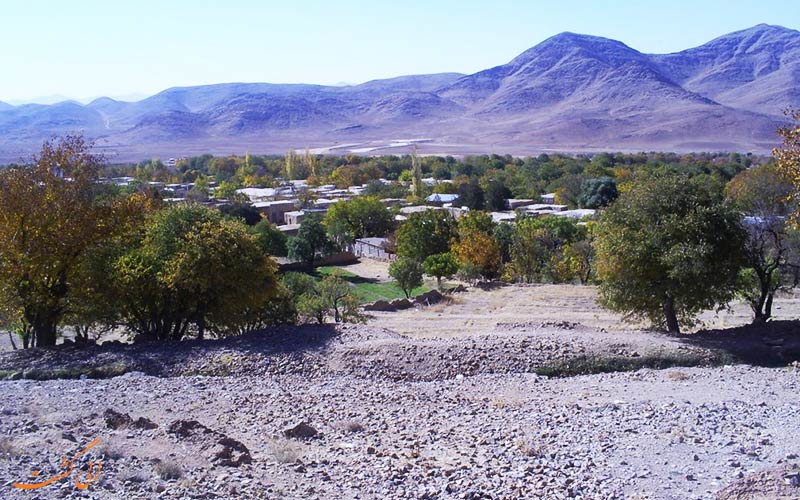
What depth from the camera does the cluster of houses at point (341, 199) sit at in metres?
56.5

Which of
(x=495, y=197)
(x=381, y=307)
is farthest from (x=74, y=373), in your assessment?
(x=495, y=197)

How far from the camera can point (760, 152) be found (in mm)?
136125

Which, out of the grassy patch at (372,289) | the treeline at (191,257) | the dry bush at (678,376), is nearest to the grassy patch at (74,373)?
the treeline at (191,257)

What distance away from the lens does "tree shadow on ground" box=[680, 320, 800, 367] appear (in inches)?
691

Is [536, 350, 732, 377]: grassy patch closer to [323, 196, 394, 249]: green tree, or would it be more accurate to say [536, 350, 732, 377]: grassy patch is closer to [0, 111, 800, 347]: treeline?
[0, 111, 800, 347]: treeline

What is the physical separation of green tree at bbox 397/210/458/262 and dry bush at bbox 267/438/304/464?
34252 mm

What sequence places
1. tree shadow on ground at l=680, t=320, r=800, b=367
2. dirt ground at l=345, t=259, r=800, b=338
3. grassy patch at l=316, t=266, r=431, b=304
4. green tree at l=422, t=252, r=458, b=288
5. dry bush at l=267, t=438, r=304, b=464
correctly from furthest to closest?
grassy patch at l=316, t=266, r=431, b=304 → green tree at l=422, t=252, r=458, b=288 → dirt ground at l=345, t=259, r=800, b=338 → tree shadow on ground at l=680, t=320, r=800, b=367 → dry bush at l=267, t=438, r=304, b=464

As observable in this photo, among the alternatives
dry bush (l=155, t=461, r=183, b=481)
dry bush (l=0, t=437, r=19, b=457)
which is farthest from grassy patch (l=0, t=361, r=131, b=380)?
dry bush (l=155, t=461, r=183, b=481)

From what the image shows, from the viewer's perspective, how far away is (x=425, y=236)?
46.1 metres

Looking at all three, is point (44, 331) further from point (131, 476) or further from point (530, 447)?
point (530, 447)

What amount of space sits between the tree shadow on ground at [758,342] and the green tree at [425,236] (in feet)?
88.3

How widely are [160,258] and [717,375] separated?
1319 cm

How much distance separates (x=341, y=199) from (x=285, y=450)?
63.7 metres

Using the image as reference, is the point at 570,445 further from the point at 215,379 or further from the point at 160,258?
the point at 160,258
